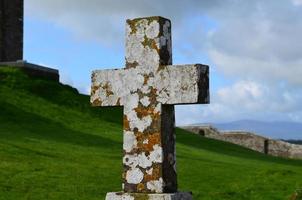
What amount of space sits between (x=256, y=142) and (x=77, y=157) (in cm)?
2149

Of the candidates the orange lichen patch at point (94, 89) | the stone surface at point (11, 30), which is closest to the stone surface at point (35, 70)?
the stone surface at point (11, 30)

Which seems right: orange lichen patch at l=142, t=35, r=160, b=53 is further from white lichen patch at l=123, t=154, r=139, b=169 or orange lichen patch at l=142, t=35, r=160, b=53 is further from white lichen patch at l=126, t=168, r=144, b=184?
white lichen patch at l=126, t=168, r=144, b=184

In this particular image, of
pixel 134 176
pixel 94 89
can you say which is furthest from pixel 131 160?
pixel 94 89

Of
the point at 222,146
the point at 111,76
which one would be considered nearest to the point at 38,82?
the point at 222,146

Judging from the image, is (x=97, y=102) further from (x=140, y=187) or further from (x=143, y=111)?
(x=140, y=187)

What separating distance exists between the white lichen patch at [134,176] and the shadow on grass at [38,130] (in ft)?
65.5

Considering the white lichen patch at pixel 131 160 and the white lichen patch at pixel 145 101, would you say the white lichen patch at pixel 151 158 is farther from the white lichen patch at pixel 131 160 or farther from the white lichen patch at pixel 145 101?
the white lichen patch at pixel 145 101

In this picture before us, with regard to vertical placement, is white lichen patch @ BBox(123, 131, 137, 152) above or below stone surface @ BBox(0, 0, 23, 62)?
below

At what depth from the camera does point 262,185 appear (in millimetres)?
18672

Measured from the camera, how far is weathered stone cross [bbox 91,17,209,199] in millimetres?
6234

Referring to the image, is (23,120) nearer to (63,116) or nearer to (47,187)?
(63,116)

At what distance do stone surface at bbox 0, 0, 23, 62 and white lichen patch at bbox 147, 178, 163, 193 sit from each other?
43.2 m

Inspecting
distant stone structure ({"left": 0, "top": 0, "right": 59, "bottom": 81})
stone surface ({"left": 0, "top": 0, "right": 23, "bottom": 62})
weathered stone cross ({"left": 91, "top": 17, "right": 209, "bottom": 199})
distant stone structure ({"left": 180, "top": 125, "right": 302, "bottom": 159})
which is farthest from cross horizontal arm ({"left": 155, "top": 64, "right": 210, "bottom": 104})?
stone surface ({"left": 0, "top": 0, "right": 23, "bottom": 62})

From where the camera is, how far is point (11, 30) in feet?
161
